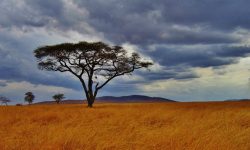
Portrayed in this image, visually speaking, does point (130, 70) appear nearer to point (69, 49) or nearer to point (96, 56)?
point (96, 56)

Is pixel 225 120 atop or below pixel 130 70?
below

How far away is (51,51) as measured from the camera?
4644 cm

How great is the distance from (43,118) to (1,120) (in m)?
2.02

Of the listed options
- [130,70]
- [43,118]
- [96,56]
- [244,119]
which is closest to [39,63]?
[96,56]

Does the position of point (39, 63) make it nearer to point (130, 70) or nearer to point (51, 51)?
point (51, 51)

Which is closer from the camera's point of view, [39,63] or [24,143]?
[24,143]

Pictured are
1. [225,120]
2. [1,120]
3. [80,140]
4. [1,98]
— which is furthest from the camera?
[1,98]

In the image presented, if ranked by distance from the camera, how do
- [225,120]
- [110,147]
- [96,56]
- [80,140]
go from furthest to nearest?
[96,56] → [225,120] → [80,140] → [110,147]

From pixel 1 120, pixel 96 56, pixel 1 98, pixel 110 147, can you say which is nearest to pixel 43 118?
pixel 1 120

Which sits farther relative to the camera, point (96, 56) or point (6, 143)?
point (96, 56)

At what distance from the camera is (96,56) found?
45.0 meters

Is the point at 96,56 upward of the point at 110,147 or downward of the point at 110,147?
upward

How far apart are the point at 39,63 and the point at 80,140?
128 ft

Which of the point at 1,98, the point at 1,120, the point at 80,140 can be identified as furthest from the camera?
the point at 1,98
